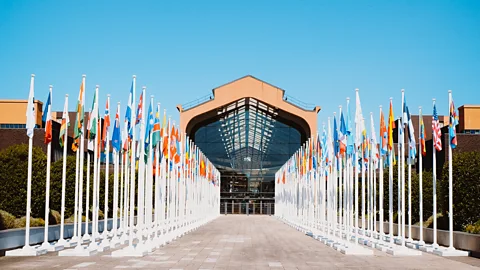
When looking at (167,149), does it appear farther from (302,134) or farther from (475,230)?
(302,134)

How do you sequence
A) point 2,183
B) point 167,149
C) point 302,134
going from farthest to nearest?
point 302,134
point 2,183
point 167,149

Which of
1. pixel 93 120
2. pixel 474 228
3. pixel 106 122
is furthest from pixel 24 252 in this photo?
pixel 474 228

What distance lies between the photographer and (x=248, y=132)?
349 feet

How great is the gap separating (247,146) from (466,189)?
75789 millimetres

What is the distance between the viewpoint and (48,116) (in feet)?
102

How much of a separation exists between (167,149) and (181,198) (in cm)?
1190

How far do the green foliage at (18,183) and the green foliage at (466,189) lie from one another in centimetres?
2558

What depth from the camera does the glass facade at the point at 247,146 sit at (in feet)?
324

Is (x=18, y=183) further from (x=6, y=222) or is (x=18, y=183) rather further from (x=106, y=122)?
(x=106, y=122)

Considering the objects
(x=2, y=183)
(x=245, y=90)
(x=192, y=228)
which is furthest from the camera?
(x=245, y=90)

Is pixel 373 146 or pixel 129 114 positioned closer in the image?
pixel 129 114

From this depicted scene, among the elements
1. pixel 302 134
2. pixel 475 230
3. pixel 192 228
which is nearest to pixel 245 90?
pixel 302 134

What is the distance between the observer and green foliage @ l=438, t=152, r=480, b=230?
123 ft

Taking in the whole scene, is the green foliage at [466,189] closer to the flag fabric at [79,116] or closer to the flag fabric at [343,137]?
the flag fabric at [343,137]
